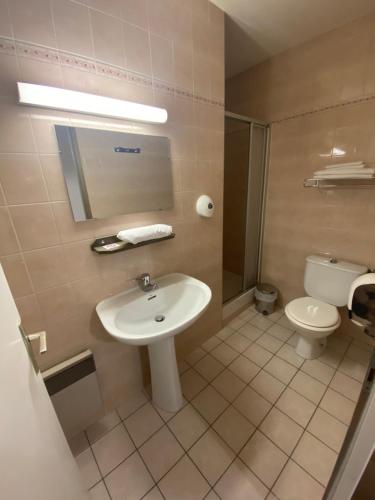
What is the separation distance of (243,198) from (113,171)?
1589 mm

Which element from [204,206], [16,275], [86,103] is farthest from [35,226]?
[204,206]

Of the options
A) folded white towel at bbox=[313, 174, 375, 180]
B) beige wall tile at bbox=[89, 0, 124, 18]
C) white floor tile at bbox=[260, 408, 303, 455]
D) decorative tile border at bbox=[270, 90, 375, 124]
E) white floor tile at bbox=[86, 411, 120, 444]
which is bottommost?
white floor tile at bbox=[86, 411, 120, 444]

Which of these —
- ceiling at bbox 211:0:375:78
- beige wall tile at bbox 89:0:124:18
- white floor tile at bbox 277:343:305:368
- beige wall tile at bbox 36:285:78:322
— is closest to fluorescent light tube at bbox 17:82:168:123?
beige wall tile at bbox 89:0:124:18

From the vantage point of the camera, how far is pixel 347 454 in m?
0.60

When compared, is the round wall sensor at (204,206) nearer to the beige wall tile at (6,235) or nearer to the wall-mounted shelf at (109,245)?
the wall-mounted shelf at (109,245)

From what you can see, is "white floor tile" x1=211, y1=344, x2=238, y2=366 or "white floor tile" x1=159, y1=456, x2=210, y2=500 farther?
"white floor tile" x1=211, y1=344, x2=238, y2=366

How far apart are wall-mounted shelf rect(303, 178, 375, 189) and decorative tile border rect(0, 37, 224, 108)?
125cm

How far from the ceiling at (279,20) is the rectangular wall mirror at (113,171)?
1.06 metres

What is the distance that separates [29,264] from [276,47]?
2.40 meters

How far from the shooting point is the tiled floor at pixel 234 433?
3.48 feet

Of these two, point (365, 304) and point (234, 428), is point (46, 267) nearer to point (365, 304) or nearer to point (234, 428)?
point (365, 304)

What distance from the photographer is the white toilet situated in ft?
5.20

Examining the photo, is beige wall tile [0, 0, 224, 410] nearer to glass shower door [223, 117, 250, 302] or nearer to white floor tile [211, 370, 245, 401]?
white floor tile [211, 370, 245, 401]

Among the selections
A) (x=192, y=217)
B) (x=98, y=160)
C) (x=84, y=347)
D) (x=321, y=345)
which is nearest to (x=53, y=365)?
(x=84, y=347)
